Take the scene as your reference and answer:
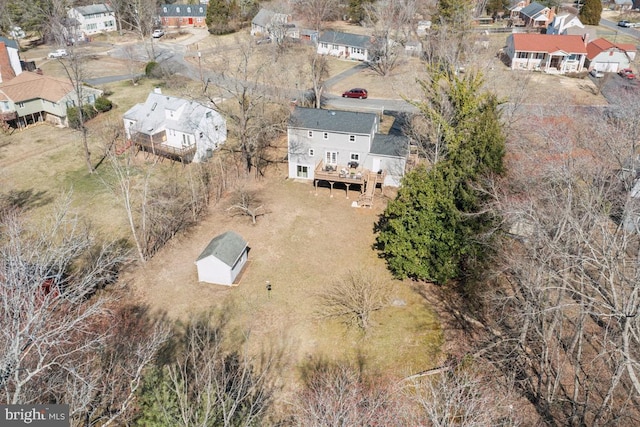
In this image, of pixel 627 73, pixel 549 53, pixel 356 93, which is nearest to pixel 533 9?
pixel 549 53

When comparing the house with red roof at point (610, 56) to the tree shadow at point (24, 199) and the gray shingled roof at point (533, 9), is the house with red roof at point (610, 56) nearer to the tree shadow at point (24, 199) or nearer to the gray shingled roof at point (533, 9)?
the gray shingled roof at point (533, 9)

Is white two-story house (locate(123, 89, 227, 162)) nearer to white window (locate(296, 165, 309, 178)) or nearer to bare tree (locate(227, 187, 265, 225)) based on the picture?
bare tree (locate(227, 187, 265, 225))

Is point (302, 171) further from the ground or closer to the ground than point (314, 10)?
closer to the ground

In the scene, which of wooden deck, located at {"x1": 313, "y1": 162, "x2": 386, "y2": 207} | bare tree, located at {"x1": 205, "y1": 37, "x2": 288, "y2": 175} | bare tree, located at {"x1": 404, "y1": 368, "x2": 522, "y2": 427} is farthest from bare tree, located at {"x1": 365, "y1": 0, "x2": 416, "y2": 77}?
bare tree, located at {"x1": 404, "y1": 368, "x2": 522, "y2": 427}

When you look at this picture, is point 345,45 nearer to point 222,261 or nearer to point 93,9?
point 93,9

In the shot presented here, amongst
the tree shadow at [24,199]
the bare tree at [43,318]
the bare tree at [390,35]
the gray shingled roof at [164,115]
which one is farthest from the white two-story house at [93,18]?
the bare tree at [43,318]

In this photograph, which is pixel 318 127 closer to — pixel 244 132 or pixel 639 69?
pixel 244 132

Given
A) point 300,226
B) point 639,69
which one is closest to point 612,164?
point 300,226
